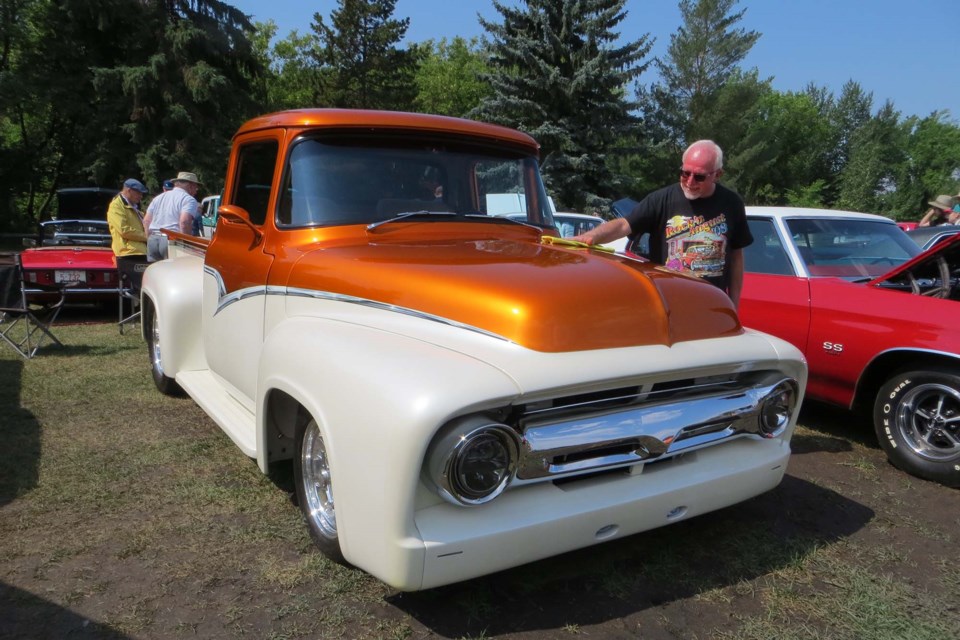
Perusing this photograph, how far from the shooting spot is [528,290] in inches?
97.3

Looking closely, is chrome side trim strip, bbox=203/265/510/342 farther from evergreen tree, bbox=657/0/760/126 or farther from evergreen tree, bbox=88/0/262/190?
evergreen tree, bbox=657/0/760/126

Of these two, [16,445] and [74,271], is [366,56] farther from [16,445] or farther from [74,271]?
[16,445]

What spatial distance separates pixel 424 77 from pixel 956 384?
46566 mm

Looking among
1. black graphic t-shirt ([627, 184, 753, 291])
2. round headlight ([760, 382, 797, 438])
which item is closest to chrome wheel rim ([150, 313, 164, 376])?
black graphic t-shirt ([627, 184, 753, 291])

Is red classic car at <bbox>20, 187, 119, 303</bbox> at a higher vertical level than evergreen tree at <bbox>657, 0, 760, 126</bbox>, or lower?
lower

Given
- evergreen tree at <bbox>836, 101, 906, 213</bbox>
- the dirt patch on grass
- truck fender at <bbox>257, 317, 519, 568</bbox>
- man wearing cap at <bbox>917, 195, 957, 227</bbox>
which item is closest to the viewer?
truck fender at <bbox>257, 317, 519, 568</bbox>

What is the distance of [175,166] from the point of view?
2408 centimetres

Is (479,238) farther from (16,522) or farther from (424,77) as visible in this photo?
(424,77)

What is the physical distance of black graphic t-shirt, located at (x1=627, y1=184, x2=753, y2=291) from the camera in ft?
13.5

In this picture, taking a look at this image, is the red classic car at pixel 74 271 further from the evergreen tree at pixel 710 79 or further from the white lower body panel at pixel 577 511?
the evergreen tree at pixel 710 79

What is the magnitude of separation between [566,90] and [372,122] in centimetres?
2086

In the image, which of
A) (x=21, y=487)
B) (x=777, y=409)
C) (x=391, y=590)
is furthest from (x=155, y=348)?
(x=777, y=409)

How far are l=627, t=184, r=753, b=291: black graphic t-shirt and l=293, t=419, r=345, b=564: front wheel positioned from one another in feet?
7.99

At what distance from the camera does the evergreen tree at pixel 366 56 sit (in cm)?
3428
